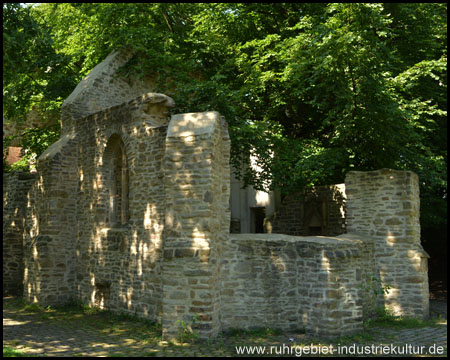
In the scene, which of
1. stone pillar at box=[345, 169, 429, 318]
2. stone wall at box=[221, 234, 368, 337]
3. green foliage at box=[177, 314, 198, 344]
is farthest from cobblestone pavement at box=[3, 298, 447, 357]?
stone pillar at box=[345, 169, 429, 318]

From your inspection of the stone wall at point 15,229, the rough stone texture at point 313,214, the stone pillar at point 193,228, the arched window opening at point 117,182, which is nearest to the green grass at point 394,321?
the rough stone texture at point 313,214

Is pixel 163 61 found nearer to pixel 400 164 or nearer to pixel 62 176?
pixel 62 176

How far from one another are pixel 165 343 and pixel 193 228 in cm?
213

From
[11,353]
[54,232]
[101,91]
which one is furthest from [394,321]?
[101,91]

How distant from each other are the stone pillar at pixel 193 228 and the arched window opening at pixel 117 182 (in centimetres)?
320

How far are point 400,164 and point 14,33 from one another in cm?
1042

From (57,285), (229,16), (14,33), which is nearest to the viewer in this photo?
(14,33)

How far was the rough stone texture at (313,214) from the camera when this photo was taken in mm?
14359

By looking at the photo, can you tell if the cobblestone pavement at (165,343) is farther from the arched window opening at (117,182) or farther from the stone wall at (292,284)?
the arched window opening at (117,182)

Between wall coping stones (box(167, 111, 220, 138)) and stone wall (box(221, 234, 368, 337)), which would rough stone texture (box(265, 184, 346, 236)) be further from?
wall coping stones (box(167, 111, 220, 138))

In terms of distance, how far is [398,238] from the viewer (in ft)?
36.7

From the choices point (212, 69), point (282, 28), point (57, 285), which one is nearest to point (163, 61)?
point (212, 69)

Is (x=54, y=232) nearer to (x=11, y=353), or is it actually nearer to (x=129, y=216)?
(x=129, y=216)

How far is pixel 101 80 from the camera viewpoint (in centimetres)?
1411
